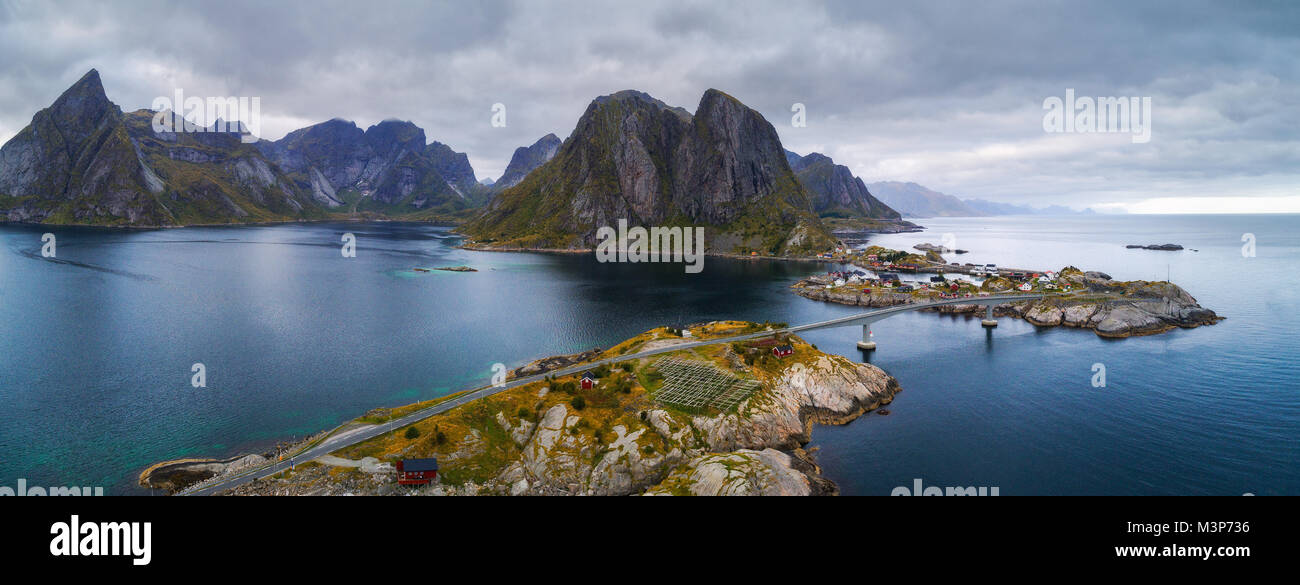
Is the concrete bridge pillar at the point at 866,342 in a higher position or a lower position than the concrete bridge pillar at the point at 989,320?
lower

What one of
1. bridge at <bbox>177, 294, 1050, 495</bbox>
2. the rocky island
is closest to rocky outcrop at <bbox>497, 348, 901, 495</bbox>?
bridge at <bbox>177, 294, 1050, 495</bbox>

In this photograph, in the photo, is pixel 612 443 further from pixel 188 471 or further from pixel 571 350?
pixel 571 350

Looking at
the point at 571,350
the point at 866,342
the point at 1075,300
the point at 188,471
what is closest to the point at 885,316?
the point at 866,342

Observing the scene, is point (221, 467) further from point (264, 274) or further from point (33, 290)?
Result: point (264, 274)

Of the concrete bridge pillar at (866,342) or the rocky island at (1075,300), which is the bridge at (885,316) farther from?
the rocky island at (1075,300)

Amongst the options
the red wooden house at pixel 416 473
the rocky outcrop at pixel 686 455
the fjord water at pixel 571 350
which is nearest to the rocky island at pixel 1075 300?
the fjord water at pixel 571 350

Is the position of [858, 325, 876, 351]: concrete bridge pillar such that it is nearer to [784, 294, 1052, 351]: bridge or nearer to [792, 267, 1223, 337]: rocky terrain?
[784, 294, 1052, 351]: bridge
